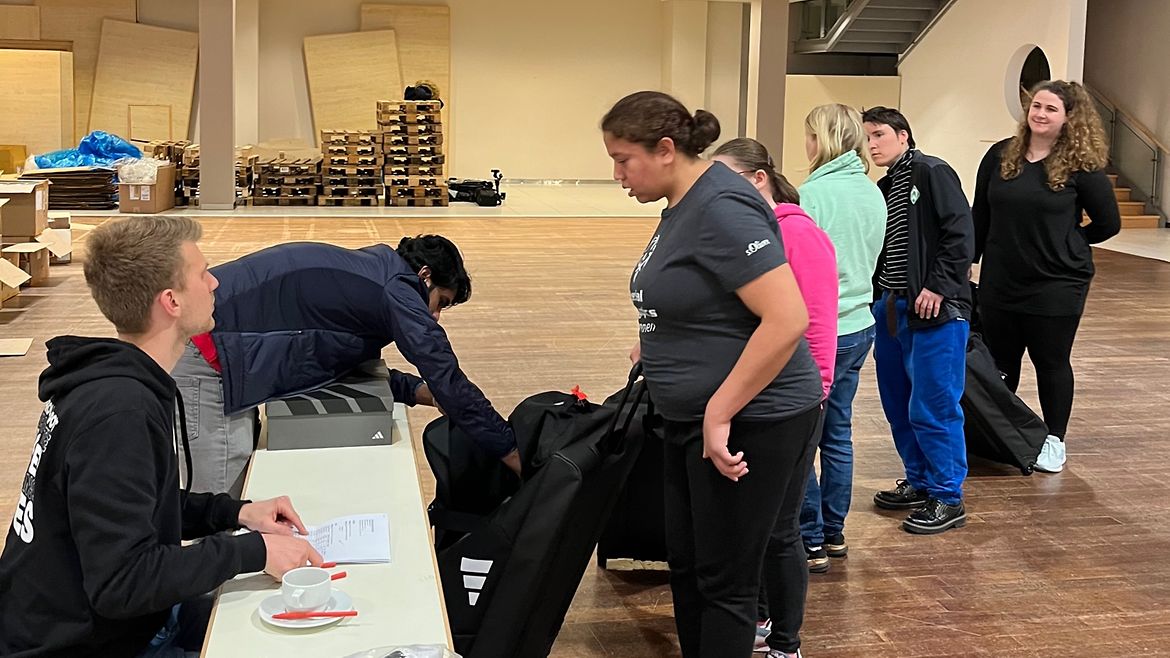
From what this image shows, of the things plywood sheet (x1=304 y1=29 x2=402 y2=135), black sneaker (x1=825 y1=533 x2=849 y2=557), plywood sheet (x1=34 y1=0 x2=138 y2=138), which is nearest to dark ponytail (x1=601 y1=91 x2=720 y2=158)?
black sneaker (x1=825 y1=533 x2=849 y2=557)

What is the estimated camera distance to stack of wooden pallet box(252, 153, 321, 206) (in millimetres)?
16484

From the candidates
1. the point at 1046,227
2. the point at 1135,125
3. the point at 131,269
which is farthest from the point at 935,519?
the point at 1135,125

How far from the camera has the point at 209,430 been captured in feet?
10.4

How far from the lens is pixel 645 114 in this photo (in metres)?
2.45

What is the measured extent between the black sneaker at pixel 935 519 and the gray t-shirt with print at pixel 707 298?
1.97m

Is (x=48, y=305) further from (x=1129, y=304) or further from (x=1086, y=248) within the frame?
(x=1129, y=304)

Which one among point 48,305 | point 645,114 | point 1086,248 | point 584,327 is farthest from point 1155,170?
point 645,114

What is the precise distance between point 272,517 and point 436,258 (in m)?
1.13

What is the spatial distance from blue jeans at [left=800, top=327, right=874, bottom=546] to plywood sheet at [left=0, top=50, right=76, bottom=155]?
56.4 ft

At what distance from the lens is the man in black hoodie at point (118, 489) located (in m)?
1.94

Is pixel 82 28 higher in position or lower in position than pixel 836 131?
higher

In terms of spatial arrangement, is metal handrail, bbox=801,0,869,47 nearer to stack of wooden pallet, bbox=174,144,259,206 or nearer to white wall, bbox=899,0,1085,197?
white wall, bbox=899,0,1085,197

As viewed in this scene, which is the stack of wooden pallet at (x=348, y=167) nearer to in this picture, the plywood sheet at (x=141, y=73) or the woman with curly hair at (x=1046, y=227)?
the plywood sheet at (x=141, y=73)

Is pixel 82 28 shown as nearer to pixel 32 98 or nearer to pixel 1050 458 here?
pixel 32 98
